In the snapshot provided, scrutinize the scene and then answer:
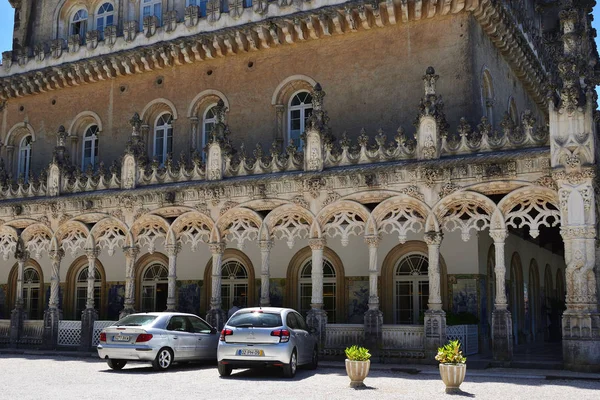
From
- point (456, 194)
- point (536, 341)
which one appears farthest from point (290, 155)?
point (536, 341)

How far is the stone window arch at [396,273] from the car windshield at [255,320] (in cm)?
760

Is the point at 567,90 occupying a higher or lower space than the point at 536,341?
higher

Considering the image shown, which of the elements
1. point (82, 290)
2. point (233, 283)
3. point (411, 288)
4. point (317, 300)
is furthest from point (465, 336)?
point (82, 290)

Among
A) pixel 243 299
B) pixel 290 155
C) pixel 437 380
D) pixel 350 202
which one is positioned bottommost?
pixel 437 380

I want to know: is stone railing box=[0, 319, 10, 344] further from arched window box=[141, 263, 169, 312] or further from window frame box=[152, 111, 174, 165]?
window frame box=[152, 111, 174, 165]

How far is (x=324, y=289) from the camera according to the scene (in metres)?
23.8

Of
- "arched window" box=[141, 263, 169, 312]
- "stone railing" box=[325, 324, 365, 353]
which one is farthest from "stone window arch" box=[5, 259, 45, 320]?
"stone railing" box=[325, 324, 365, 353]

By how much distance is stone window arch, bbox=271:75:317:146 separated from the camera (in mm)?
24297

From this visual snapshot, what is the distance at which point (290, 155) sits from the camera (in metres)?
20.8

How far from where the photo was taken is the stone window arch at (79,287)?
92.6 feet

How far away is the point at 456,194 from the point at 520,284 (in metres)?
8.97

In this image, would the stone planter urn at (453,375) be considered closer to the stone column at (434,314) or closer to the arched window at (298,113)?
the stone column at (434,314)

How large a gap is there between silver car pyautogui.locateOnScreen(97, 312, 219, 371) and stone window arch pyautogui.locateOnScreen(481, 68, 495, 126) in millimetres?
11747

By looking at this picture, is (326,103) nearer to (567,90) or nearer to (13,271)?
(567,90)
